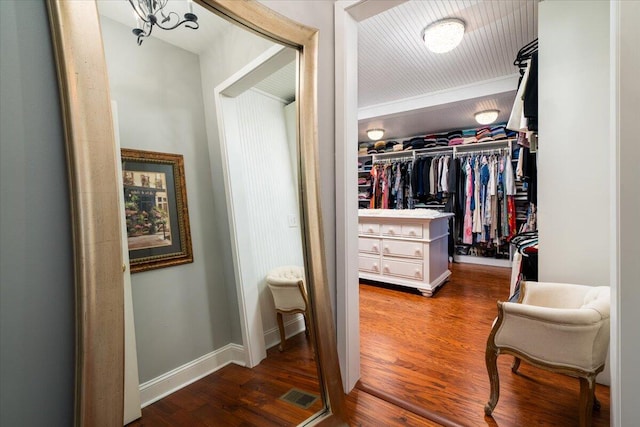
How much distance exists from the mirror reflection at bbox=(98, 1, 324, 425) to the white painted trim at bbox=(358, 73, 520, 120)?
3.18 m

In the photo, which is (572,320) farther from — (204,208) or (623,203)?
(204,208)

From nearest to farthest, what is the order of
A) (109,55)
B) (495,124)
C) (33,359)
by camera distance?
(33,359) → (109,55) → (495,124)

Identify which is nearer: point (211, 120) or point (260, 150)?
point (211, 120)

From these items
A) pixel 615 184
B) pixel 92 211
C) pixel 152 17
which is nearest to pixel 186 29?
pixel 152 17

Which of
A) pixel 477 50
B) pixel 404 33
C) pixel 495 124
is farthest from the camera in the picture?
pixel 495 124

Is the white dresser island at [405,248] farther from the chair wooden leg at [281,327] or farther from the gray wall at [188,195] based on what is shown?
the gray wall at [188,195]

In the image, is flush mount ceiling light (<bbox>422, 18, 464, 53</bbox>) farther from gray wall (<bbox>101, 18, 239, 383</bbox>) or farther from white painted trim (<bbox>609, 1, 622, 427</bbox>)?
gray wall (<bbox>101, 18, 239, 383</bbox>)

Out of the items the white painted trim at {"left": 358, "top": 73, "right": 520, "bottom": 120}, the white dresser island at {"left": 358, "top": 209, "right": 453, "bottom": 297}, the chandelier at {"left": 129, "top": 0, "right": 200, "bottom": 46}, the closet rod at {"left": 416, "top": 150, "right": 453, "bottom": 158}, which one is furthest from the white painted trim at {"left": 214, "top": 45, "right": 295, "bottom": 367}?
the closet rod at {"left": 416, "top": 150, "right": 453, "bottom": 158}

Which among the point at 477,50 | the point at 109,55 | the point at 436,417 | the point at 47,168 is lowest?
the point at 436,417

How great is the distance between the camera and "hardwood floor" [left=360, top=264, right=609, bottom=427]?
1.46 m

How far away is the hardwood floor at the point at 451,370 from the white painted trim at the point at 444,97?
251 cm

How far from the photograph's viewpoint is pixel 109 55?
2.51 feet

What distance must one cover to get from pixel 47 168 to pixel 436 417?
180 centimetres

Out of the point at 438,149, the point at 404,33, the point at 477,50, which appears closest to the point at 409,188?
the point at 438,149
